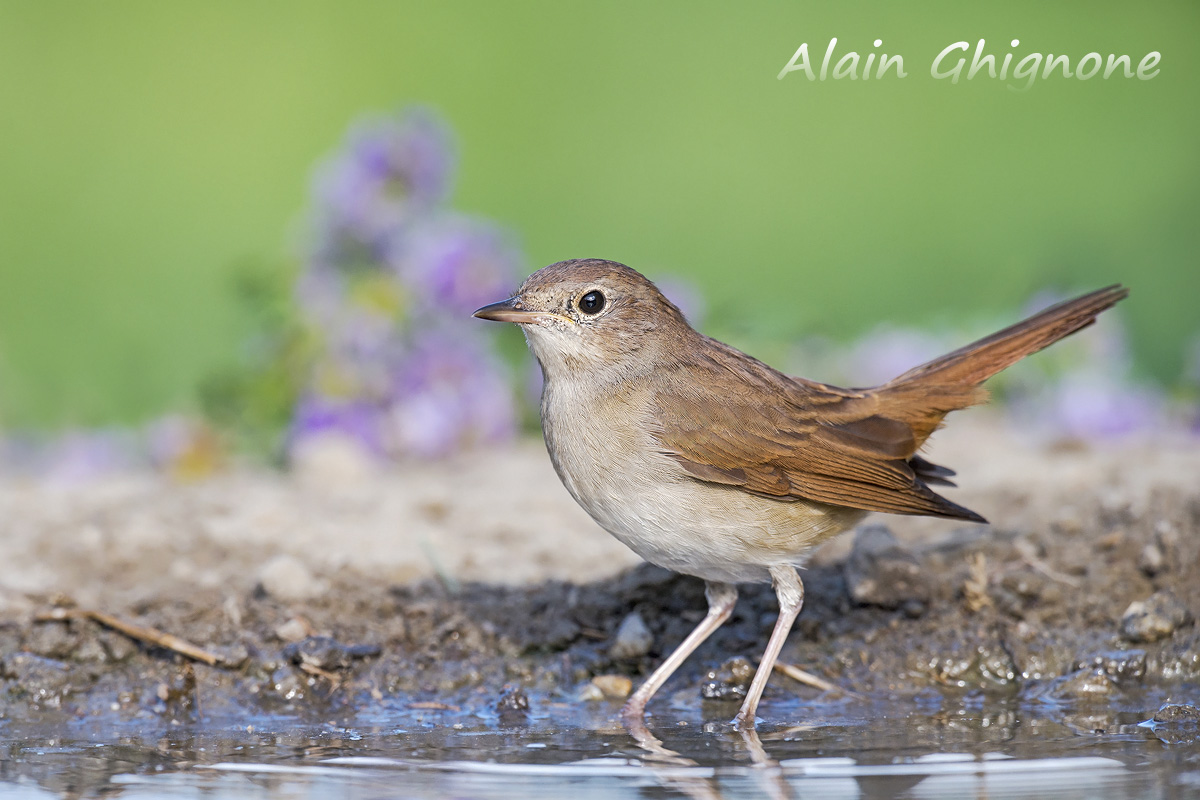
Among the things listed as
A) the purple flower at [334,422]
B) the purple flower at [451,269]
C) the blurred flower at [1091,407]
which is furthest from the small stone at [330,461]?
the blurred flower at [1091,407]

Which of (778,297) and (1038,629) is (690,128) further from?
(1038,629)

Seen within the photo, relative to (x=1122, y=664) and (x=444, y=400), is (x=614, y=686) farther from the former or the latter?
(x=444, y=400)

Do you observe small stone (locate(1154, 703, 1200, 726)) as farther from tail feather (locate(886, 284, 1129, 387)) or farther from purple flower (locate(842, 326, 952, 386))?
purple flower (locate(842, 326, 952, 386))

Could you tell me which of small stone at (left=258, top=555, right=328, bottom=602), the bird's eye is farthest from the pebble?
the bird's eye

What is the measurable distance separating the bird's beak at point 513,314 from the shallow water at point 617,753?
1261 mm

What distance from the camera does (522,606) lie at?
17.2ft

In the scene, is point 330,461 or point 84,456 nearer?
point 330,461

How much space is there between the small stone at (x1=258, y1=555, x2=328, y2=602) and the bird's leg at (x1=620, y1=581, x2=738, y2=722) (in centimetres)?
131

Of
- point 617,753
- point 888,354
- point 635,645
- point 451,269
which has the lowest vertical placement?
point 617,753

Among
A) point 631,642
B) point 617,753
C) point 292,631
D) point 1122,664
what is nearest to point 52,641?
point 292,631

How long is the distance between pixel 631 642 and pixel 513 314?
126 centimetres

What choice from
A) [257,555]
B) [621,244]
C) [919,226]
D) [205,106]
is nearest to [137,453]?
[257,555]

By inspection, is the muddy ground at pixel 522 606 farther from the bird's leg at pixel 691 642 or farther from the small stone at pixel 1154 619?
the bird's leg at pixel 691 642

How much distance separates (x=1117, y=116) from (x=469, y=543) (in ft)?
25.6
